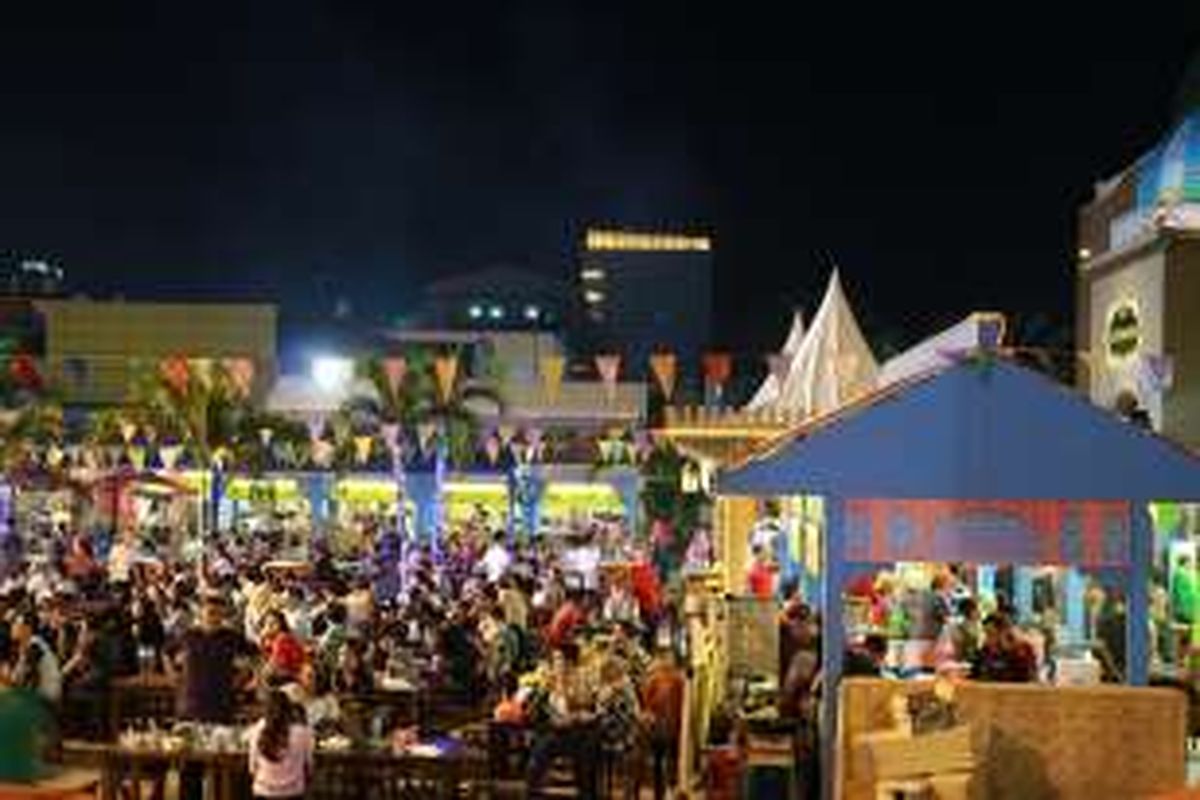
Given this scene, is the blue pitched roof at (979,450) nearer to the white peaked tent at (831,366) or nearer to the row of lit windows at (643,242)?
the white peaked tent at (831,366)

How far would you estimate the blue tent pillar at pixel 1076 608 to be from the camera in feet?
61.9

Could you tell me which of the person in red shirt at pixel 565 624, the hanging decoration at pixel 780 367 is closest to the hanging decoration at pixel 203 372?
the hanging decoration at pixel 780 367

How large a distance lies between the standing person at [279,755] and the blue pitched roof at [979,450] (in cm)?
321

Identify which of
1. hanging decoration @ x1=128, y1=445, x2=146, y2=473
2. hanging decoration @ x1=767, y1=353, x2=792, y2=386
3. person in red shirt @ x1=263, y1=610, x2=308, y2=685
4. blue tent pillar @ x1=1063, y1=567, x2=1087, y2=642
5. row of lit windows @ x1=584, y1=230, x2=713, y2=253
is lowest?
person in red shirt @ x1=263, y1=610, x2=308, y2=685

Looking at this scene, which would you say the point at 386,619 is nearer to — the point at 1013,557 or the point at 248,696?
the point at 248,696

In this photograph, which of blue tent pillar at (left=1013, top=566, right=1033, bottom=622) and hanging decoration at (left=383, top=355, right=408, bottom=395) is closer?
blue tent pillar at (left=1013, top=566, right=1033, bottom=622)

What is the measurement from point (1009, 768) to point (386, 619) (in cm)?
920

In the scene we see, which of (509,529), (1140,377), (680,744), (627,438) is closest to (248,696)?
(680,744)

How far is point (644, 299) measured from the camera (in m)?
92.9

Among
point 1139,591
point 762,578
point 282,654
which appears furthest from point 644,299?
point 1139,591

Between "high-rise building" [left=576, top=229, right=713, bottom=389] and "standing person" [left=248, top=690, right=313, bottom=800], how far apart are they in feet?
238

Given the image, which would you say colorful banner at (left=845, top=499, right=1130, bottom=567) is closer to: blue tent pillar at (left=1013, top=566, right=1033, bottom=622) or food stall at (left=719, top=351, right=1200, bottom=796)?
food stall at (left=719, top=351, right=1200, bottom=796)

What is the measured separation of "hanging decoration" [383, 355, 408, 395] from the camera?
4288cm

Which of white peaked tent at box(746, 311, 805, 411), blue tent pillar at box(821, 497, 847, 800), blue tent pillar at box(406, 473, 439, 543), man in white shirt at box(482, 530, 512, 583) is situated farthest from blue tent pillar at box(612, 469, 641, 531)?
blue tent pillar at box(821, 497, 847, 800)
